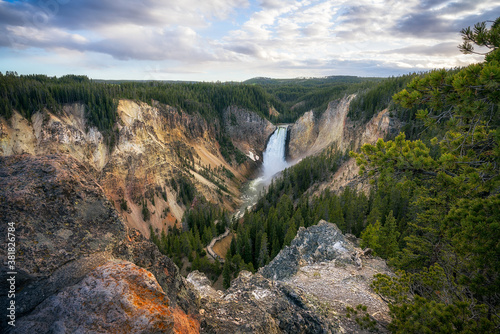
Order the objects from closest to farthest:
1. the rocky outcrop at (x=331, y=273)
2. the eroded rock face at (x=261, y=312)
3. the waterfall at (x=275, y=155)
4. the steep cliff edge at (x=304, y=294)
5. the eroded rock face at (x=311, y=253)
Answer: the eroded rock face at (x=261, y=312) < the steep cliff edge at (x=304, y=294) < the rocky outcrop at (x=331, y=273) < the eroded rock face at (x=311, y=253) < the waterfall at (x=275, y=155)

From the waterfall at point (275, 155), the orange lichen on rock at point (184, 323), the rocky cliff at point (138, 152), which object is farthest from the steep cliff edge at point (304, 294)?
the waterfall at point (275, 155)

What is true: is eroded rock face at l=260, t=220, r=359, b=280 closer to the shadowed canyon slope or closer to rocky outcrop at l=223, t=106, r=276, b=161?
the shadowed canyon slope

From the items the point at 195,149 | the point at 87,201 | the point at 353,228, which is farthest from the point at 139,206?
the point at 87,201

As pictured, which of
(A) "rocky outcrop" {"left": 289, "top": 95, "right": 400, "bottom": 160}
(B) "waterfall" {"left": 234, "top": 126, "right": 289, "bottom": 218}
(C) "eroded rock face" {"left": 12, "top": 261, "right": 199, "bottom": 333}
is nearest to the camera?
(C) "eroded rock face" {"left": 12, "top": 261, "right": 199, "bottom": 333}

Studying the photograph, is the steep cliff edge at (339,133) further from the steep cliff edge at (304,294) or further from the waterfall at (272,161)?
the steep cliff edge at (304,294)

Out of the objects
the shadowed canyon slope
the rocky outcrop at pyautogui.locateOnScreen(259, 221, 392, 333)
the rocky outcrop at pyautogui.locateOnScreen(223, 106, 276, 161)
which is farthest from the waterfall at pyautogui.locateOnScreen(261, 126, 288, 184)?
the shadowed canyon slope

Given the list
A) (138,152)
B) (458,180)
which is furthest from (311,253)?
(138,152)
